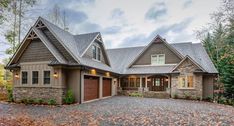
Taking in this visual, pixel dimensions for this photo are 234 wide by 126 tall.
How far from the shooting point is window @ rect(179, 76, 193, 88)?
2056 centimetres

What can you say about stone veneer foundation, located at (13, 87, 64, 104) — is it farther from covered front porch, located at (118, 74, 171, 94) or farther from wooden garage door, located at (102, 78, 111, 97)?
covered front porch, located at (118, 74, 171, 94)

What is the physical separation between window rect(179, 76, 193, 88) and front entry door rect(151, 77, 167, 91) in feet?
12.5

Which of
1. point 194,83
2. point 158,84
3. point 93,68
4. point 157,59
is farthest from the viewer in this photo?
point 158,84

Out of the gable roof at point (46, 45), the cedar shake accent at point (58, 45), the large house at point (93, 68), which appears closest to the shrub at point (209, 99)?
the large house at point (93, 68)

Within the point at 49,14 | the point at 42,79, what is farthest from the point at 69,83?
the point at 49,14

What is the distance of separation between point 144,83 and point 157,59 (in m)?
3.59

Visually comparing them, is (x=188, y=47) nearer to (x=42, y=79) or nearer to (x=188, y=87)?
(x=188, y=87)

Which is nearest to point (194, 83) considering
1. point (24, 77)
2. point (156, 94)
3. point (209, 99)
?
point (209, 99)

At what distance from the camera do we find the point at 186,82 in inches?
811

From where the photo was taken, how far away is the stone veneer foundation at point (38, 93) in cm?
1472

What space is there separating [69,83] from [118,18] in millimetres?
13924

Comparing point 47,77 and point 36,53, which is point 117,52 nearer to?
point 36,53

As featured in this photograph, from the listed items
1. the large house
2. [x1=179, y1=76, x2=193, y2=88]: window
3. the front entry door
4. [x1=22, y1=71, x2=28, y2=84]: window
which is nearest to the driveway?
the large house

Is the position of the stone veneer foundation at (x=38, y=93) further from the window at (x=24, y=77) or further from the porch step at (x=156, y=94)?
the porch step at (x=156, y=94)
